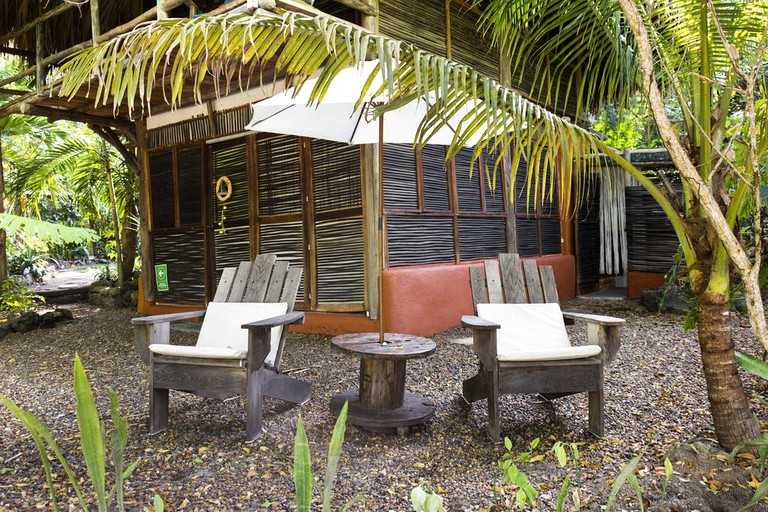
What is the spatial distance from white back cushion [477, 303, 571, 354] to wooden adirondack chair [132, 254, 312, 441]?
1.14m

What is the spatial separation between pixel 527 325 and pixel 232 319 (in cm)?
178

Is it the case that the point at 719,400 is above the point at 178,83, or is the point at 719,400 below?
below

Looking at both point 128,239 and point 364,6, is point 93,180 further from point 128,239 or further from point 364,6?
point 364,6

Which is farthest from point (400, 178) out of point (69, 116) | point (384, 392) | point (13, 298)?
point (13, 298)

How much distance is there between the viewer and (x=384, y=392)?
2682 mm

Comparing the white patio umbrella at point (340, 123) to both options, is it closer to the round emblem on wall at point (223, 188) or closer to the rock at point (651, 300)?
the round emblem on wall at point (223, 188)

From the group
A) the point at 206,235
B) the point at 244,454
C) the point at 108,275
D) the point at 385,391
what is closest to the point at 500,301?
the point at 385,391

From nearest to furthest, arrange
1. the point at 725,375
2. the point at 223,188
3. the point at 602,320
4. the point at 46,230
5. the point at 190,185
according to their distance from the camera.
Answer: the point at 725,375 < the point at 602,320 < the point at 46,230 < the point at 223,188 < the point at 190,185

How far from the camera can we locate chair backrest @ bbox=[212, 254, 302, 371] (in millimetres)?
3170

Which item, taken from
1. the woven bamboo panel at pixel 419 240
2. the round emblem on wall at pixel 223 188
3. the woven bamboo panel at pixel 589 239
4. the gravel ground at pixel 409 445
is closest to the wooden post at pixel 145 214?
the round emblem on wall at pixel 223 188

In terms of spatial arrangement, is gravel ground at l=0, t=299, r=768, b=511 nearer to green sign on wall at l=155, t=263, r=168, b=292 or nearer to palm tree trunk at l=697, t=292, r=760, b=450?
palm tree trunk at l=697, t=292, r=760, b=450

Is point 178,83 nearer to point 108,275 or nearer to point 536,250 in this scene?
point 536,250

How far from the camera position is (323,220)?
508 centimetres

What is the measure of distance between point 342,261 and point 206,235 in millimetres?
1981
